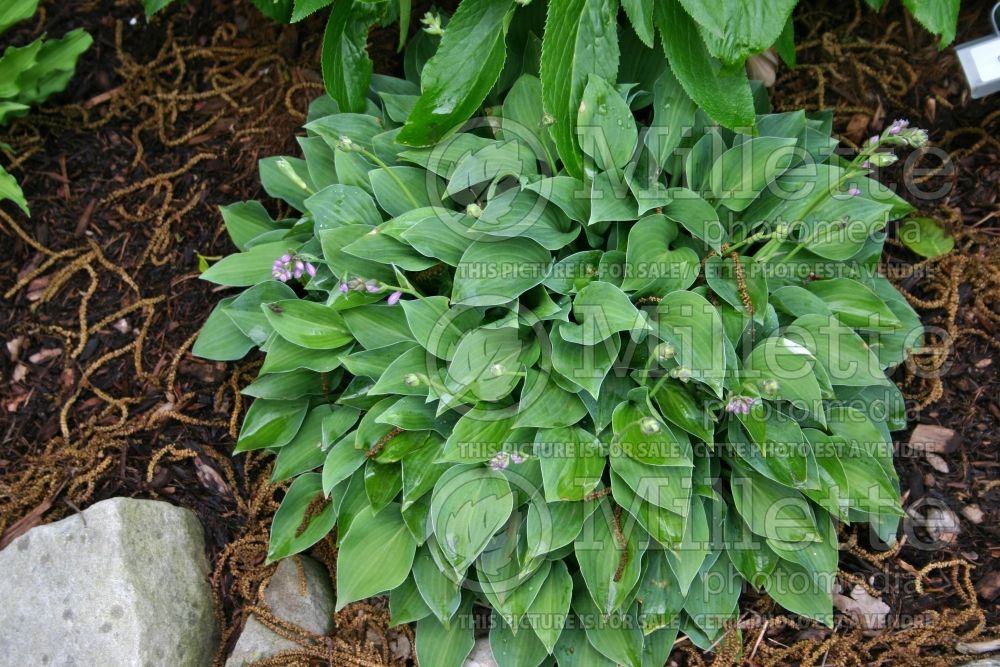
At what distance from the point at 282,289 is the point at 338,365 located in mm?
280

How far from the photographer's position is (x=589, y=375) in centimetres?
195

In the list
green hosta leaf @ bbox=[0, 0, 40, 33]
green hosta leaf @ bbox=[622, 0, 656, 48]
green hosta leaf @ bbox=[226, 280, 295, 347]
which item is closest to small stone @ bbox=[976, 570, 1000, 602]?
green hosta leaf @ bbox=[622, 0, 656, 48]

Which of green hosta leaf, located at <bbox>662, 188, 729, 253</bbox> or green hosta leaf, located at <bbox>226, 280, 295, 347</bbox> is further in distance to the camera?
green hosta leaf, located at <bbox>226, 280, 295, 347</bbox>

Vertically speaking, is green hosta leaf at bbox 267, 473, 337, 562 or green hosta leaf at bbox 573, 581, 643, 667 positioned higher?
green hosta leaf at bbox 267, 473, 337, 562

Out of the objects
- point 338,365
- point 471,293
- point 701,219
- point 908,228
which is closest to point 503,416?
point 471,293

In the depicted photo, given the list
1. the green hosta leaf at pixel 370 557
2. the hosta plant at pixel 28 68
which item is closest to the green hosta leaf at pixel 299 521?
the green hosta leaf at pixel 370 557

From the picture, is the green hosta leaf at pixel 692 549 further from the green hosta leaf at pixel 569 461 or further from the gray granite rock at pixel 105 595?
the gray granite rock at pixel 105 595

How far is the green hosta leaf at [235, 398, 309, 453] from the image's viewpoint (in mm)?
2211

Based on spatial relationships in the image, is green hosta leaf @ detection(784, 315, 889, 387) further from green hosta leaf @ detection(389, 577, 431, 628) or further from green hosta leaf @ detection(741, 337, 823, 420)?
green hosta leaf @ detection(389, 577, 431, 628)

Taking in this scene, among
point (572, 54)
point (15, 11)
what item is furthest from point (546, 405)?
point (15, 11)

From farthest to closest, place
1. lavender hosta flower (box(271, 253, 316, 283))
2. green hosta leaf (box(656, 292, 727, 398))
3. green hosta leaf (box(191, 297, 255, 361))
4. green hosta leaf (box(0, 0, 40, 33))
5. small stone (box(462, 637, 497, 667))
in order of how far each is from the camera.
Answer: green hosta leaf (box(0, 0, 40, 33)) → green hosta leaf (box(191, 297, 255, 361)) → small stone (box(462, 637, 497, 667)) → lavender hosta flower (box(271, 253, 316, 283)) → green hosta leaf (box(656, 292, 727, 398))

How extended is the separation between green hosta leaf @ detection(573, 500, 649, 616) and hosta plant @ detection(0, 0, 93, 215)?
6.46 feet

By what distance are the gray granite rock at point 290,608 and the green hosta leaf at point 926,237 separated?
209cm

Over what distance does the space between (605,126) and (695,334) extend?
0.58 m
